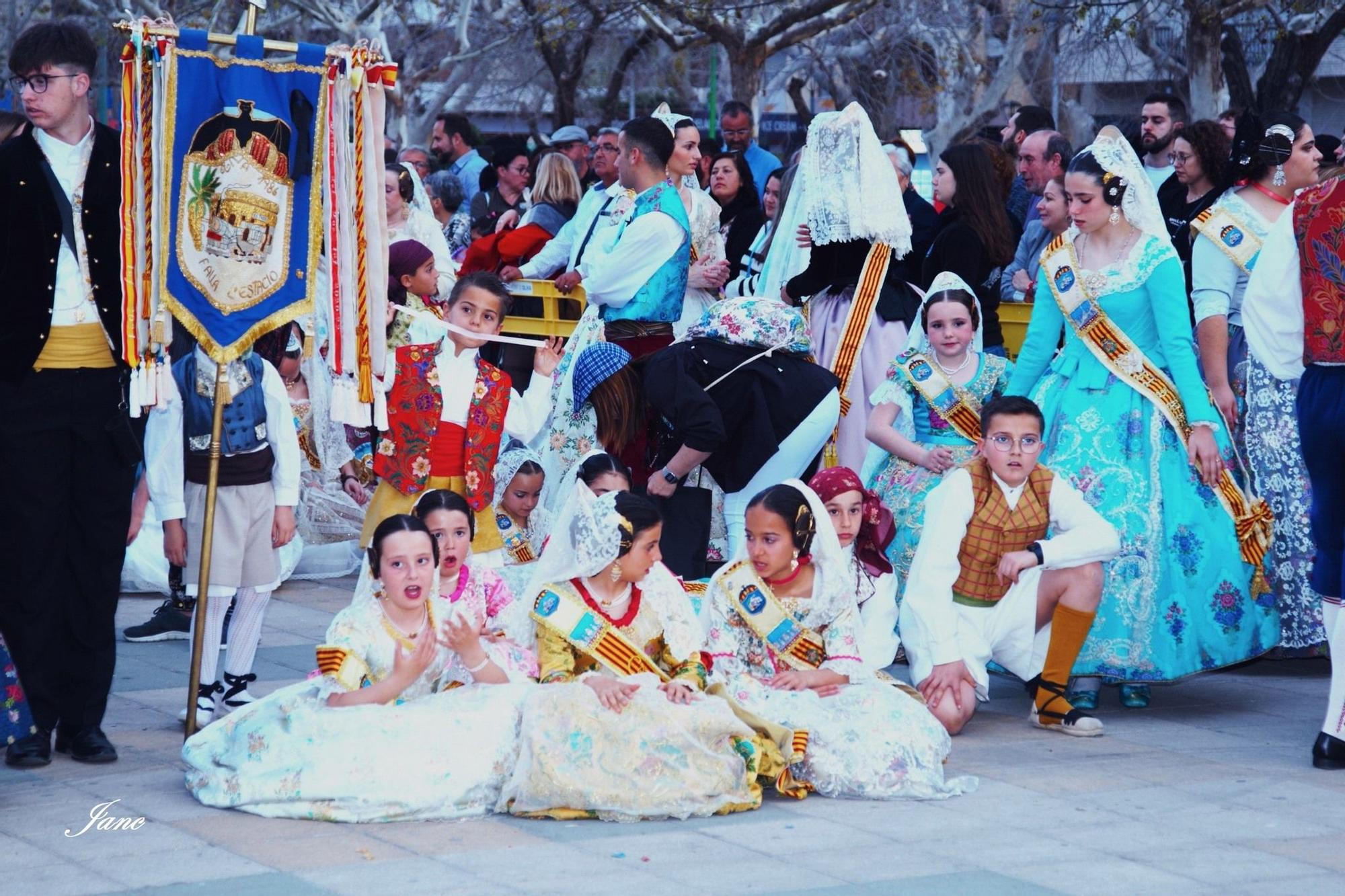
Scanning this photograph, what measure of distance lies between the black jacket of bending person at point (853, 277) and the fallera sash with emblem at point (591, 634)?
2447mm

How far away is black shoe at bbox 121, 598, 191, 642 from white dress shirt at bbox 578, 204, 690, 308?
6.88ft

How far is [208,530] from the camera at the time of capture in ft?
17.0

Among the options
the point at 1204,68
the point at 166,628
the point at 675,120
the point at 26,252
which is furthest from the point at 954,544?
the point at 1204,68

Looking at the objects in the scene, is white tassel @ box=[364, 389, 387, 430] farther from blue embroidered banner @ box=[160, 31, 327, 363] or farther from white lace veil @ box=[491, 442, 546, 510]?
white lace veil @ box=[491, 442, 546, 510]

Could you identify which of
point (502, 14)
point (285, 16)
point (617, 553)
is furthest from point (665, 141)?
point (285, 16)

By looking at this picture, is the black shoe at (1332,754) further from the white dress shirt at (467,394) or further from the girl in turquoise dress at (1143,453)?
the white dress shirt at (467,394)

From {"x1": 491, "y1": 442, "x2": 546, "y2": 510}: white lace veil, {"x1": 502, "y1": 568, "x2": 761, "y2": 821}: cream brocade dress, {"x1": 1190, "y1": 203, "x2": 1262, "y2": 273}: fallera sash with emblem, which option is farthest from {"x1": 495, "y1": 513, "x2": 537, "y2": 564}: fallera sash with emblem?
{"x1": 1190, "y1": 203, "x2": 1262, "y2": 273}: fallera sash with emblem

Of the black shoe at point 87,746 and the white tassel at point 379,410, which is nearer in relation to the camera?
the black shoe at point 87,746

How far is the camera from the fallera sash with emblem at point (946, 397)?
6.36 metres

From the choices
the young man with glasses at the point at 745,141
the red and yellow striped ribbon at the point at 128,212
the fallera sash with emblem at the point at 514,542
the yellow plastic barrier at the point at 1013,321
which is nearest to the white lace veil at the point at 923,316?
the yellow plastic barrier at the point at 1013,321

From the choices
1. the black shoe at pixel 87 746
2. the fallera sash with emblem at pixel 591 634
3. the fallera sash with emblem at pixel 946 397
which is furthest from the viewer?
the fallera sash with emblem at pixel 946 397

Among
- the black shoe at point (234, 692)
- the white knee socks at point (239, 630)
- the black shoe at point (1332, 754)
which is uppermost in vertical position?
the white knee socks at point (239, 630)

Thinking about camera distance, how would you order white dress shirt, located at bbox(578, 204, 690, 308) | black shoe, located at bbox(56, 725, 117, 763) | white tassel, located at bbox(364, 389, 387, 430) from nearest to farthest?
black shoe, located at bbox(56, 725, 117, 763) < white tassel, located at bbox(364, 389, 387, 430) < white dress shirt, located at bbox(578, 204, 690, 308)

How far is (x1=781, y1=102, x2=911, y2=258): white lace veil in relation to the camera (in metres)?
6.85
